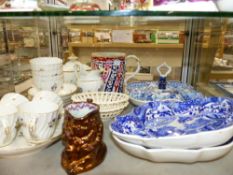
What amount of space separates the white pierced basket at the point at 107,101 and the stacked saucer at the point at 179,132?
56mm

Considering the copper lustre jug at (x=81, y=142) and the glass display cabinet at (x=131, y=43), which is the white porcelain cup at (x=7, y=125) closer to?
the copper lustre jug at (x=81, y=142)

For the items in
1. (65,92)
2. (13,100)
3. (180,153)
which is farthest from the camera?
(65,92)

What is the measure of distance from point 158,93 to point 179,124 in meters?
0.20

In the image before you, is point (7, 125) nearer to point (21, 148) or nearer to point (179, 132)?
point (21, 148)

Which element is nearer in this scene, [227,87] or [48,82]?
[48,82]

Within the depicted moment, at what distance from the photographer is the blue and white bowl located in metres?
0.38

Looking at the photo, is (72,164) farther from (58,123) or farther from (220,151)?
(220,151)

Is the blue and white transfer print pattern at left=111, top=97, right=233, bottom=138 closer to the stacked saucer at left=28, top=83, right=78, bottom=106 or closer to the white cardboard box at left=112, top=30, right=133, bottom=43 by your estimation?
Answer: the stacked saucer at left=28, top=83, right=78, bottom=106

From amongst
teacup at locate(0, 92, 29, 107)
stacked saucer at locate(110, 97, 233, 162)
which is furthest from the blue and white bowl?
teacup at locate(0, 92, 29, 107)

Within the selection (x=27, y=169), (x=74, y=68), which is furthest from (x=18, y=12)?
(x=27, y=169)

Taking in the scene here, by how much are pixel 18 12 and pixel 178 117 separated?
431mm

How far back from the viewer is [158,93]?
0.65 m

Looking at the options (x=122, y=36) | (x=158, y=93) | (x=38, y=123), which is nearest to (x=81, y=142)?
(x=38, y=123)

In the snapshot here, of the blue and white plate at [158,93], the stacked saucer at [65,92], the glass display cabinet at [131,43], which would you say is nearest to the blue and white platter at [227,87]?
the glass display cabinet at [131,43]
